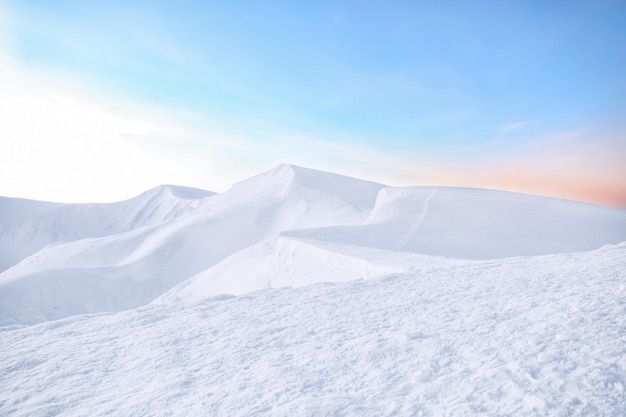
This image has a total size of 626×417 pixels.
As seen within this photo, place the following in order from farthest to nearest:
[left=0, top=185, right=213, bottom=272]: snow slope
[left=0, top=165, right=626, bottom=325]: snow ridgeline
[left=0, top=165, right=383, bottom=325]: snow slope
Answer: [left=0, top=185, right=213, bottom=272]: snow slope < [left=0, top=165, right=383, bottom=325]: snow slope < [left=0, top=165, right=626, bottom=325]: snow ridgeline

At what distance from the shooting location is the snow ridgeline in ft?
64.3

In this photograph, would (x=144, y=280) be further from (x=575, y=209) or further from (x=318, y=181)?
(x=575, y=209)

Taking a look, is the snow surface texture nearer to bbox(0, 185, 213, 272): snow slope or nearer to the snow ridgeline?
the snow ridgeline

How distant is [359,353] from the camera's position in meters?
5.37

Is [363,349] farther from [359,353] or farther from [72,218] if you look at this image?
[72,218]

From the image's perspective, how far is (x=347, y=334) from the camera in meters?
6.09

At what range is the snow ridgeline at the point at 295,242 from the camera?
19594 mm

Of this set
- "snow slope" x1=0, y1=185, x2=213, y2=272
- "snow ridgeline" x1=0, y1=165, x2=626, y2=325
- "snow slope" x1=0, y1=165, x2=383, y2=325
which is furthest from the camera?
"snow slope" x1=0, y1=185, x2=213, y2=272

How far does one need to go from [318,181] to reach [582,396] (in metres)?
62.6

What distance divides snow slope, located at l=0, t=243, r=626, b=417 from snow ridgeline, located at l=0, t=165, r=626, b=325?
3189 mm

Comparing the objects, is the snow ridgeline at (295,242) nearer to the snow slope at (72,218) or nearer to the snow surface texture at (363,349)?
the snow surface texture at (363,349)

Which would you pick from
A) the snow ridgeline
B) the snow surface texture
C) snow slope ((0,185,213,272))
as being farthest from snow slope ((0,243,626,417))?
snow slope ((0,185,213,272))

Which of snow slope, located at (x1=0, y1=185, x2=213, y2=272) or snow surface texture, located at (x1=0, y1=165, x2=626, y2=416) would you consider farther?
snow slope, located at (x1=0, y1=185, x2=213, y2=272)

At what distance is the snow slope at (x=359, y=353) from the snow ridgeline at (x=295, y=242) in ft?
10.5
